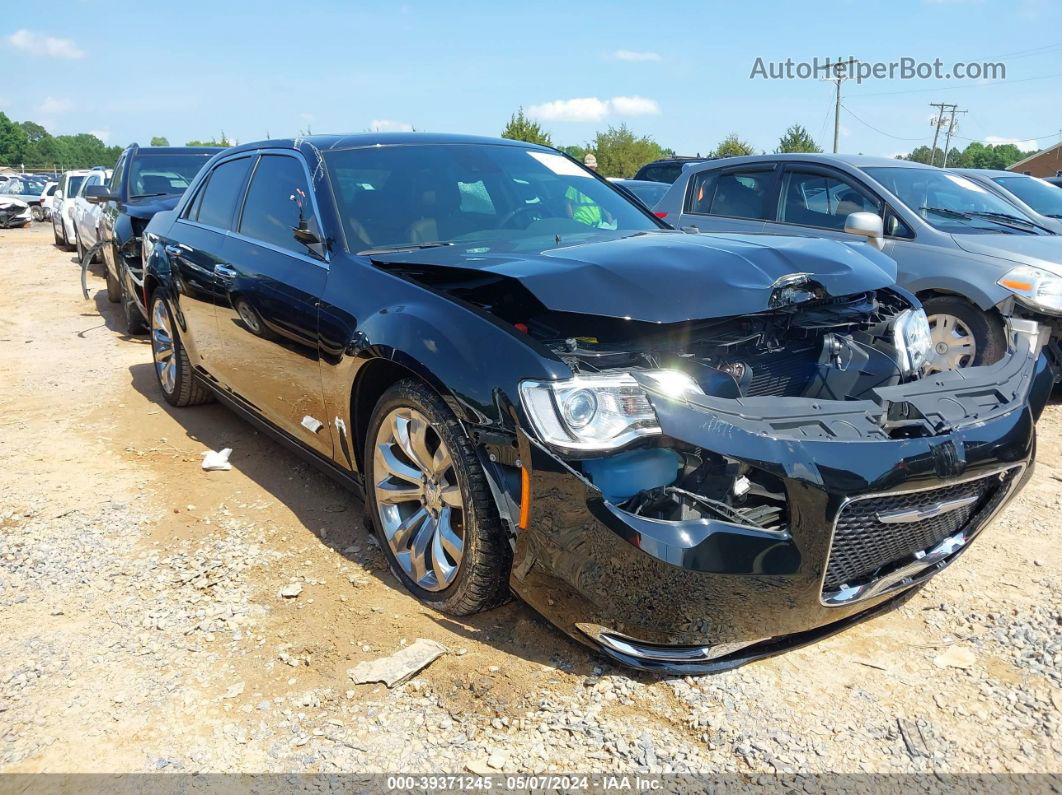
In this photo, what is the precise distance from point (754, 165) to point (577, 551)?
572cm

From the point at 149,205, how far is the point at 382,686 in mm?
7107

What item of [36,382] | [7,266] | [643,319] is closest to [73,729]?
[643,319]

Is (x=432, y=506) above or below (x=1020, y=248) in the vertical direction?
below

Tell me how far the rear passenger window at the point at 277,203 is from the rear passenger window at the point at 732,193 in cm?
439

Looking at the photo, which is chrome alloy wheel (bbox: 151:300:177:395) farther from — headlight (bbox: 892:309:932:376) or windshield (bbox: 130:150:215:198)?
headlight (bbox: 892:309:932:376)

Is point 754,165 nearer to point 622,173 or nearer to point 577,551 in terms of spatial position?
point 577,551

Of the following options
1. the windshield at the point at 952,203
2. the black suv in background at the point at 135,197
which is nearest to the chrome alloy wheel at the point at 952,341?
the windshield at the point at 952,203

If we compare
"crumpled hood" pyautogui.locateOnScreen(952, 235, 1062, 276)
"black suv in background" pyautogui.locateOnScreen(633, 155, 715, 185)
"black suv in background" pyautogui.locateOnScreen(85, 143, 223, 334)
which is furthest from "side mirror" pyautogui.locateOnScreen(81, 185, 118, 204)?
"black suv in background" pyautogui.locateOnScreen(633, 155, 715, 185)

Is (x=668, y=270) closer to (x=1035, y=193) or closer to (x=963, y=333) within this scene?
(x=963, y=333)

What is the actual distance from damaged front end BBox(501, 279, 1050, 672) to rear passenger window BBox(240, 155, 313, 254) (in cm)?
161

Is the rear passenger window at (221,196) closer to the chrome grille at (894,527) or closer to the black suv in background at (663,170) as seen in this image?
the chrome grille at (894,527)

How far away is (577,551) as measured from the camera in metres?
2.21

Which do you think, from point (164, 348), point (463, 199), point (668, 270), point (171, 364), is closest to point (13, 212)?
point (164, 348)

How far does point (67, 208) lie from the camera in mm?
17438
